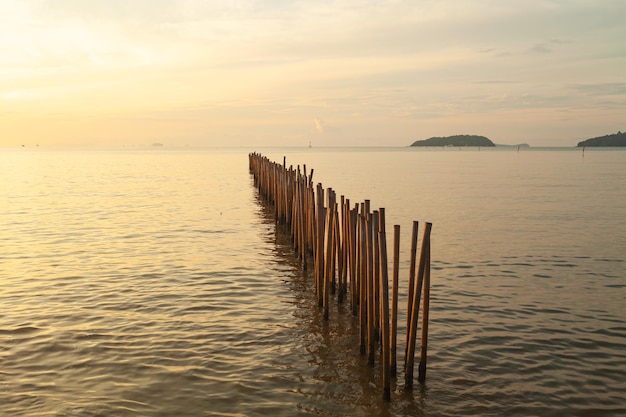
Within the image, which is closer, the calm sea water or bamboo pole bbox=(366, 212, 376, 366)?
the calm sea water

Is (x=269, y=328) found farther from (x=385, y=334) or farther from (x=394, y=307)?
(x=394, y=307)

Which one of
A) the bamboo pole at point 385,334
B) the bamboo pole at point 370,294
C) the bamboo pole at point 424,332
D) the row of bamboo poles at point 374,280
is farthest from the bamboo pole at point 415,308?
the bamboo pole at point 370,294

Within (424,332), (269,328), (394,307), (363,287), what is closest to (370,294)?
(363,287)

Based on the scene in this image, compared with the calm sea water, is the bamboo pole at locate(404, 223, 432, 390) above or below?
above

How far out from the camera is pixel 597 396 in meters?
6.95

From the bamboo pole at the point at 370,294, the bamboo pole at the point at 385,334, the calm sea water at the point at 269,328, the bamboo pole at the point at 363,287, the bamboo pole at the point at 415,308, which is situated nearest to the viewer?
the bamboo pole at the point at 415,308

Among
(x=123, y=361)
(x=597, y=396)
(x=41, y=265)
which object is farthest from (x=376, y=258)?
(x=41, y=265)

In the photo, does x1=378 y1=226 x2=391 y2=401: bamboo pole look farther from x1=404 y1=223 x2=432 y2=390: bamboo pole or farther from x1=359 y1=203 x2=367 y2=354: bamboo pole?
x1=359 y1=203 x2=367 y2=354: bamboo pole

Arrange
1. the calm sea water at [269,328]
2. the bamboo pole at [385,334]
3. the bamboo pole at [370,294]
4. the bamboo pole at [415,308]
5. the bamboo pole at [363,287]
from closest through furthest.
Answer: the bamboo pole at [415,308], the bamboo pole at [385,334], the calm sea water at [269,328], the bamboo pole at [370,294], the bamboo pole at [363,287]

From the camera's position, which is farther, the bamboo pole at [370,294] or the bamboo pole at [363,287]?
the bamboo pole at [363,287]

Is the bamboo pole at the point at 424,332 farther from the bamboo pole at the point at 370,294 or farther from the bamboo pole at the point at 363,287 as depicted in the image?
the bamboo pole at the point at 363,287

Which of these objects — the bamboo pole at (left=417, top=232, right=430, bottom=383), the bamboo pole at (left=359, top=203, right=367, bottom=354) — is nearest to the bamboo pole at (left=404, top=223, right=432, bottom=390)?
the bamboo pole at (left=417, top=232, right=430, bottom=383)

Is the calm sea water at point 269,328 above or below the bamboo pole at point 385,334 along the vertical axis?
below

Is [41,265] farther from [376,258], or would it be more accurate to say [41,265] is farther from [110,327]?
[376,258]
